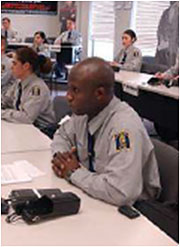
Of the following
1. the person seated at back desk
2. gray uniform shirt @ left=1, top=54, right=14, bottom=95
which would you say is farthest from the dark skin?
the person seated at back desk

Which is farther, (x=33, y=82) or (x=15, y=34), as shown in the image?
(x=15, y=34)

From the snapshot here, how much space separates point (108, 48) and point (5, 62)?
5911 millimetres

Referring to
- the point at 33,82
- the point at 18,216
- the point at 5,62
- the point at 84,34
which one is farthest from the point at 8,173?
the point at 84,34

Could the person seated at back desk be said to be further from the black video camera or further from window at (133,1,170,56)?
the black video camera

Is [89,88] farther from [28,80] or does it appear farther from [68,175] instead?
[28,80]

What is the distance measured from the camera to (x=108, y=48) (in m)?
9.84

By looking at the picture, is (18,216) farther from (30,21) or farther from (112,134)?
(30,21)

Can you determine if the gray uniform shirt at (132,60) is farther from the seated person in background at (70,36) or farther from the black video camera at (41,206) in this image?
the black video camera at (41,206)

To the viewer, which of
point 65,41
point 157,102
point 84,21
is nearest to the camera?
point 157,102

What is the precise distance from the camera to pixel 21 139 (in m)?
2.41

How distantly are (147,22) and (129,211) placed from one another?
7.19 metres

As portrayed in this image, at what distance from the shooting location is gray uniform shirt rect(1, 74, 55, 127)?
287 centimetres

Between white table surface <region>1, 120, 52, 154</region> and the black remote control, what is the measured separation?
834mm

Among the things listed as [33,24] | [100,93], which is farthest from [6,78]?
[33,24]
